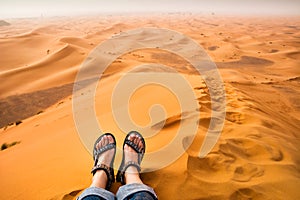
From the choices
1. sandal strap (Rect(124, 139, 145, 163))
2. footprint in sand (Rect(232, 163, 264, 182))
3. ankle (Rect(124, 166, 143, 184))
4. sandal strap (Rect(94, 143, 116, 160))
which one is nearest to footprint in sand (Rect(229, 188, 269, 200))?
footprint in sand (Rect(232, 163, 264, 182))

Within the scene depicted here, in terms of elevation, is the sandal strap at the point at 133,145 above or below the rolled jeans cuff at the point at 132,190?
below

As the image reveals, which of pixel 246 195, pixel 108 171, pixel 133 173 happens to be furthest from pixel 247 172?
pixel 108 171

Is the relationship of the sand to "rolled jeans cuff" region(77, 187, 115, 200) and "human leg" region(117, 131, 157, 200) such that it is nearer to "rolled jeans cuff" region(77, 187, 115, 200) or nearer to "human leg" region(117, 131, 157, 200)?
"human leg" region(117, 131, 157, 200)

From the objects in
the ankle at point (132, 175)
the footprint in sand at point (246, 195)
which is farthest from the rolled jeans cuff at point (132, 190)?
the footprint in sand at point (246, 195)

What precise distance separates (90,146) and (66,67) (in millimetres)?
8280

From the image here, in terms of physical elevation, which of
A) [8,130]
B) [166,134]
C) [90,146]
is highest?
[166,134]

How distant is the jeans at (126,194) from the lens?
1.92 metres

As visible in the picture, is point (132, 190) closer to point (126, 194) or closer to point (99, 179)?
point (126, 194)

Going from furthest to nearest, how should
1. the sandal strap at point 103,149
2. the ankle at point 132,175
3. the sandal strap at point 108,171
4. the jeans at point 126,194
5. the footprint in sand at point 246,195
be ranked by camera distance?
the sandal strap at point 103,149
the sandal strap at point 108,171
the ankle at point 132,175
the footprint in sand at point 246,195
the jeans at point 126,194

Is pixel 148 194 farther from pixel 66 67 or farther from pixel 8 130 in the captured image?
pixel 66 67

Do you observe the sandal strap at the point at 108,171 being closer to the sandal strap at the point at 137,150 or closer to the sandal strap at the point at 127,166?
the sandal strap at the point at 127,166

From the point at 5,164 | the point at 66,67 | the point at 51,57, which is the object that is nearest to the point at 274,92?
the point at 5,164

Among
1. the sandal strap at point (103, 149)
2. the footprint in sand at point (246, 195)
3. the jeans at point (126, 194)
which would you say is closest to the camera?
the jeans at point (126, 194)

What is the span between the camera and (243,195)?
2.10 meters
